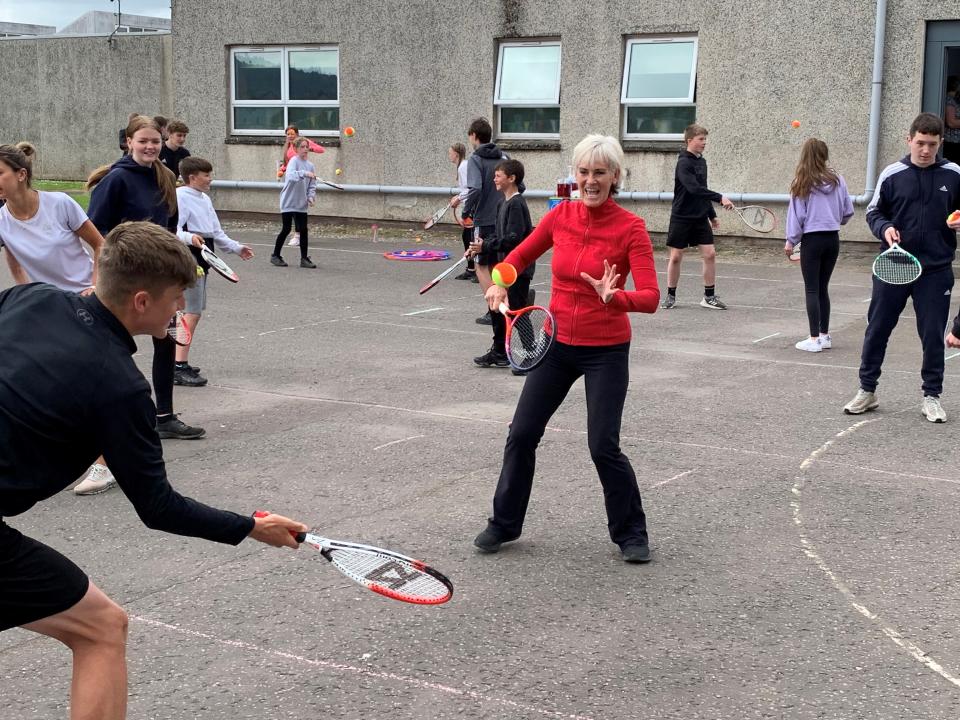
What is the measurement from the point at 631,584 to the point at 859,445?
2942 mm

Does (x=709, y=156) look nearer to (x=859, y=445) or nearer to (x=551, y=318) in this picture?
(x=859, y=445)

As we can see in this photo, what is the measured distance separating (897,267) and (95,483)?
535 cm

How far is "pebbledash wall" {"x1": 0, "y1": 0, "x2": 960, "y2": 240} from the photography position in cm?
1761

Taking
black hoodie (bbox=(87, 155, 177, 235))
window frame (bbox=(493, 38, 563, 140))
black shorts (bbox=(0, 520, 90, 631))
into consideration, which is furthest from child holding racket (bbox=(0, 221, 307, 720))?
window frame (bbox=(493, 38, 563, 140))

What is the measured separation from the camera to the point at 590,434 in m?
5.66

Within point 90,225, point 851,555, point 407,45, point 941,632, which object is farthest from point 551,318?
point 407,45

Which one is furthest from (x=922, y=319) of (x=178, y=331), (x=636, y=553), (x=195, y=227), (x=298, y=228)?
(x=298, y=228)

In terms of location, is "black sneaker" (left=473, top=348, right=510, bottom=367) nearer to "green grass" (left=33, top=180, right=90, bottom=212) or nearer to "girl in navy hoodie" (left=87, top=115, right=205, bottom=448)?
"girl in navy hoodie" (left=87, top=115, right=205, bottom=448)

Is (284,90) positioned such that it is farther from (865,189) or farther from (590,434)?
(590,434)

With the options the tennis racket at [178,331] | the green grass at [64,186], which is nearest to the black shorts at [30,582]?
the tennis racket at [178,331]

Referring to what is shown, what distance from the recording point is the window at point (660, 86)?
19141 mm

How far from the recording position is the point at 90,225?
697 centimetres

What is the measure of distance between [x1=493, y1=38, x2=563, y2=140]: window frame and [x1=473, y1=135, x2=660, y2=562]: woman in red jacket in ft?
49.1

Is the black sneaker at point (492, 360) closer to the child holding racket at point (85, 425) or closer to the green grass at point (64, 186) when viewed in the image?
the child holding racket at point (85, 425)
